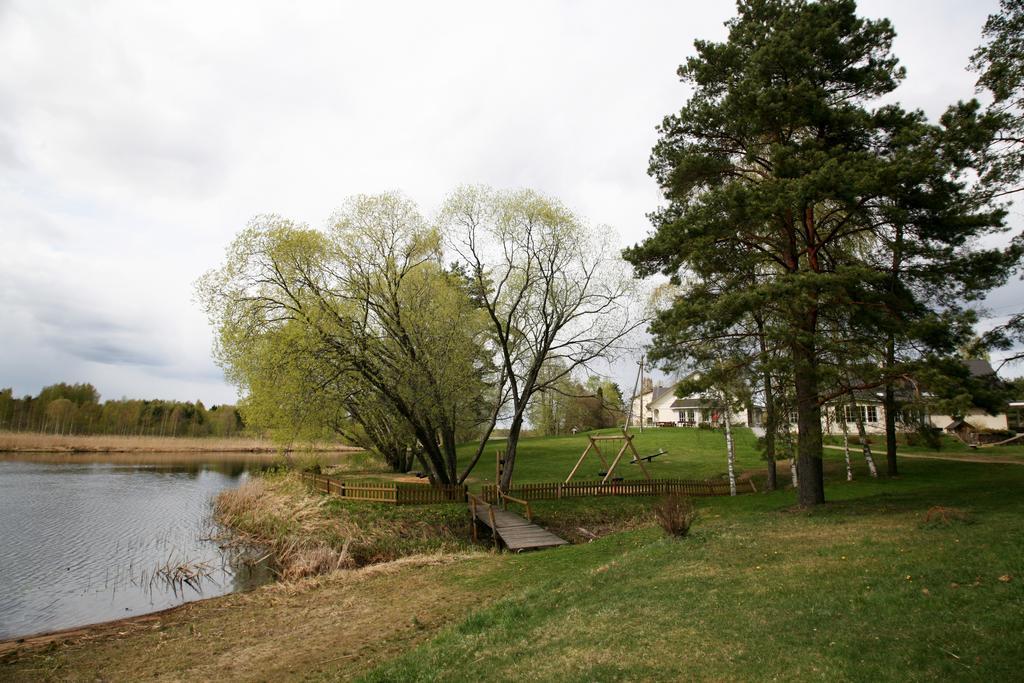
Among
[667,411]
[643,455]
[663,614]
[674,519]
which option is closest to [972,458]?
[643,455]

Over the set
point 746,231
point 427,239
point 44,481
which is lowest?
point 44,481

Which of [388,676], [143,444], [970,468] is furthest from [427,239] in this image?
[143,444]

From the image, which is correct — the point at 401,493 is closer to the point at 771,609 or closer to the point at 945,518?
the point at 771,609

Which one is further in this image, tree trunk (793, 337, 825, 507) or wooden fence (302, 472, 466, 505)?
wooden fence (302, 472, 466, 505)

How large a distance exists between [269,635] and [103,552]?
1280 cm

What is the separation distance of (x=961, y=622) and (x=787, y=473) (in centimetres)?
2486

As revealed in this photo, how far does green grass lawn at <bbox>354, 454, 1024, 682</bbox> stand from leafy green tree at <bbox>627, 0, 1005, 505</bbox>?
4.16 meters

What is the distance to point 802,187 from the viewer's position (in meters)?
Result: 13.0

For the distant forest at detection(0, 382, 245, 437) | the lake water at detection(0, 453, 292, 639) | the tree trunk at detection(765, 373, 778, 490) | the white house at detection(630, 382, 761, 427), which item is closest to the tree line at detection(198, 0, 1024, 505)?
the tree trunk at detection(765, 373, 778, 490)

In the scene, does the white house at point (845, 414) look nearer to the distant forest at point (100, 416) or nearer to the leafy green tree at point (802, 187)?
the leafy green tree at point (802, 187)

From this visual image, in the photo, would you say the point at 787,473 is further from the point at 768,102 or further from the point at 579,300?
the point at 768,102

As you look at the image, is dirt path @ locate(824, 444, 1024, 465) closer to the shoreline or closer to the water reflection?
the water reflection

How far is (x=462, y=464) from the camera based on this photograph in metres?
40.1

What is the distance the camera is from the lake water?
14.2m
